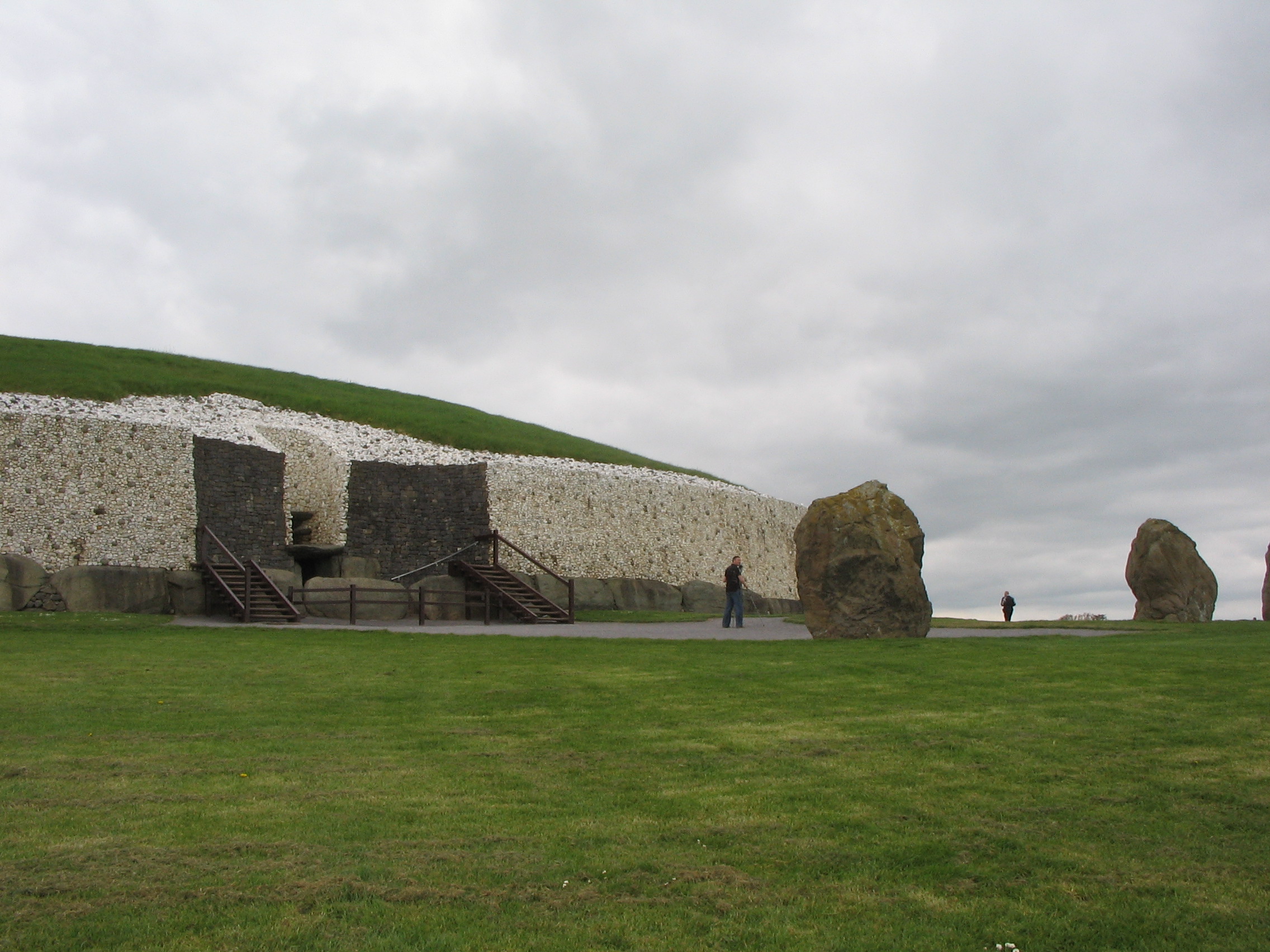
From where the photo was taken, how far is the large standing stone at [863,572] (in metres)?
16.8

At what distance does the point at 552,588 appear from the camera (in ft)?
95.9

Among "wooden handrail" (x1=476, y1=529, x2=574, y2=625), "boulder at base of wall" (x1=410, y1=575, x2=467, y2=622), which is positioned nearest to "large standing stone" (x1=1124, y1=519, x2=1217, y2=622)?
"wooden handrail" (x1=476, y1=529, x2=574, y2=625)

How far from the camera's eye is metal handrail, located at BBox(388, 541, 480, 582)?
28984 mm

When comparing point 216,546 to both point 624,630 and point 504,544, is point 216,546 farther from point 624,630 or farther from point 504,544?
point 624,630

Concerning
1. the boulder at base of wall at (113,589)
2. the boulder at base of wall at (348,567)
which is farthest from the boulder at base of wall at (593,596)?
the boulder at base of wall at (113,589)

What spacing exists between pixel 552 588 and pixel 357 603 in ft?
22.0

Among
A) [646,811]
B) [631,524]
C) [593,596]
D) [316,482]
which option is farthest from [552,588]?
[646,811]

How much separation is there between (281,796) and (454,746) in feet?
6.17

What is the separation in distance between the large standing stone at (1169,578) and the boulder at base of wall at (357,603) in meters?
17.4

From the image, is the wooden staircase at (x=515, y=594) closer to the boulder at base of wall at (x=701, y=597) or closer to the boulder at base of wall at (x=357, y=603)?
the boulder at base of wall at (x=357, y=603)

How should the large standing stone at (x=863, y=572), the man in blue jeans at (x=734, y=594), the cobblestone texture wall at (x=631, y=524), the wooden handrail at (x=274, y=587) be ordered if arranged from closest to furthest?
the large standing stone at (x=863, y=572), the man in blue jeans at (x=734, y=594), the wooden handrail at (x=274, y=587), the cobblestone texture wall at (x=631, y=524)

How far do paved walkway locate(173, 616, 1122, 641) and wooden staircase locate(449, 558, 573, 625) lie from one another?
1106mm

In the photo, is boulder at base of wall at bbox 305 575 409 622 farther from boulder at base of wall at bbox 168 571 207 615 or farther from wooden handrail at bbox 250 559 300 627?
boulder at base of wall at bbox 168 571 207 615

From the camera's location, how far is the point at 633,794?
695 centimetres
